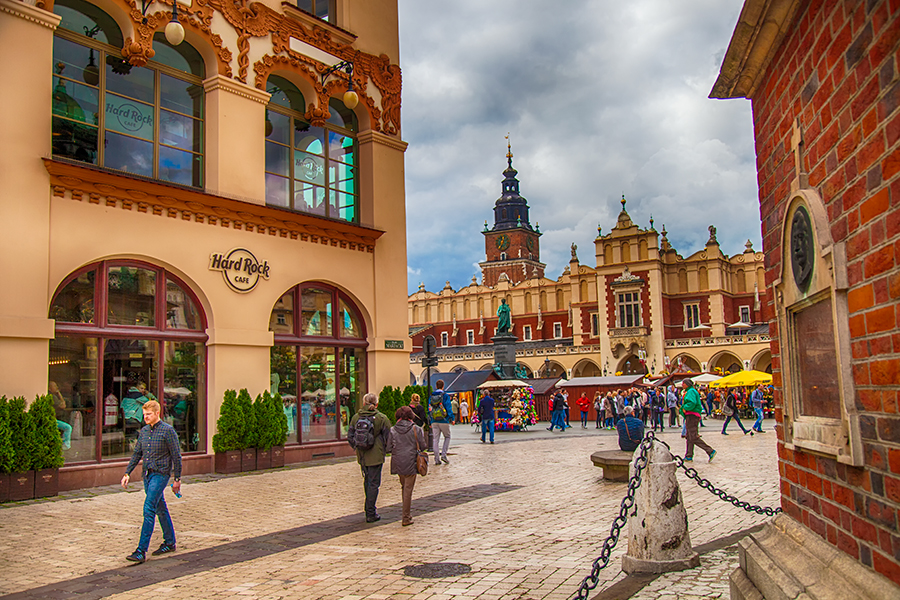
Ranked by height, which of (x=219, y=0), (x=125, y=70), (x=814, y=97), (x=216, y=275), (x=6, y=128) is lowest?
(x=814, y=97)

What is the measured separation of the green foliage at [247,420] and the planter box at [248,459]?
9 cm

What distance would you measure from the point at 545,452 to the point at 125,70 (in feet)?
42.7

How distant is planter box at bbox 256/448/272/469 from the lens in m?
15.3

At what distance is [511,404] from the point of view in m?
30.2

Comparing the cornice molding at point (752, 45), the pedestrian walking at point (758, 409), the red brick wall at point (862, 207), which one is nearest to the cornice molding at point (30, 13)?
the cornice molding at point (752, 45)

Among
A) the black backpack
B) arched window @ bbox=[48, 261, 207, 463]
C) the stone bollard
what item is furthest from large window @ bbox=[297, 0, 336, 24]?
the stone bollard

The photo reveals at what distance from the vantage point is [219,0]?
15945 millimetres

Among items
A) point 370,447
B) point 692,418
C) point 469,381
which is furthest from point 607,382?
point 370,447

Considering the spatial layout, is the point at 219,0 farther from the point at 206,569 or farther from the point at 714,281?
the point at 714,281

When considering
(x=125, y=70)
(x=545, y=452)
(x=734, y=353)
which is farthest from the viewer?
(x=734, y=353)

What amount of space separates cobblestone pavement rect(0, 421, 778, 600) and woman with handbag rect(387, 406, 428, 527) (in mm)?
455

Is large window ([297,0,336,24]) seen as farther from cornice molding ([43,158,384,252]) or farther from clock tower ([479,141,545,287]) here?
clock tower ([479,141,545,287])

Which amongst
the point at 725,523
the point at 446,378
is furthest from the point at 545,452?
the point at 446,378

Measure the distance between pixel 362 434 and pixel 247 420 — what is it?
6.46m
